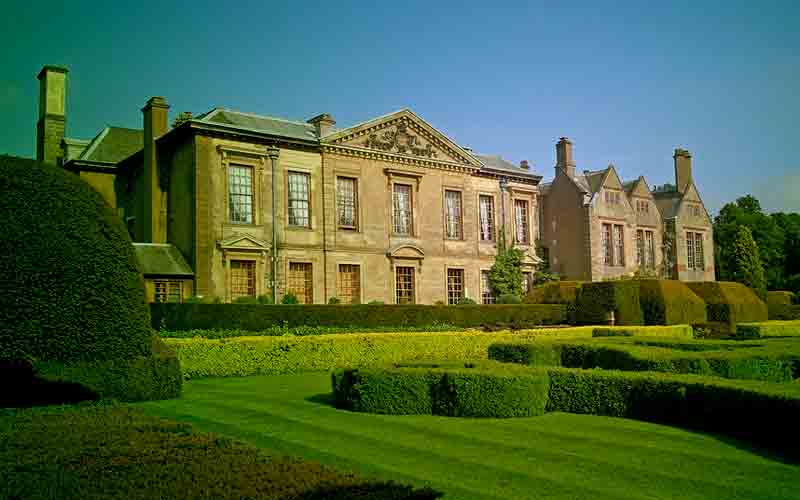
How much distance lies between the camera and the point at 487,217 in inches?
1507

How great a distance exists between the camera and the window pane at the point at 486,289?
3712 centimetres

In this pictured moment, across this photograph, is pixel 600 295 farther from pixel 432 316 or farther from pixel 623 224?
pixel 623 224

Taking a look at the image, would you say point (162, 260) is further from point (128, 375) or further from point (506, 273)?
point (506, 273)

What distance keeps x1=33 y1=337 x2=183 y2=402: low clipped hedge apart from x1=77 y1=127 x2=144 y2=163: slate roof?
2554 cm

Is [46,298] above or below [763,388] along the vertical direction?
above

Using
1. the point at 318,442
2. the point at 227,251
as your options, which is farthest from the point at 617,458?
the point at 227,251

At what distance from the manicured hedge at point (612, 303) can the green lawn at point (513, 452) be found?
19.9 meters

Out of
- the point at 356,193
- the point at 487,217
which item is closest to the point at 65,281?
the point at 356,193

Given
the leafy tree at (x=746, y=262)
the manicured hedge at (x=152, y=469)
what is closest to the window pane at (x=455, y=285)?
the manicured hedge at (x=152, y=469)

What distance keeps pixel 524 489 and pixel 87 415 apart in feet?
21.6

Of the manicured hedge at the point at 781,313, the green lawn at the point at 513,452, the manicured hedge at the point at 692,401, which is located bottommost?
the green lawn at the point at 513,452

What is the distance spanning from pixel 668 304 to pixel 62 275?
25.8 metres

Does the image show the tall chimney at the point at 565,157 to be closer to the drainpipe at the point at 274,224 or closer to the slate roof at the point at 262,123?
the slate roof at the point at 262,123

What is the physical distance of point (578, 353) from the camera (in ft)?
54.5
